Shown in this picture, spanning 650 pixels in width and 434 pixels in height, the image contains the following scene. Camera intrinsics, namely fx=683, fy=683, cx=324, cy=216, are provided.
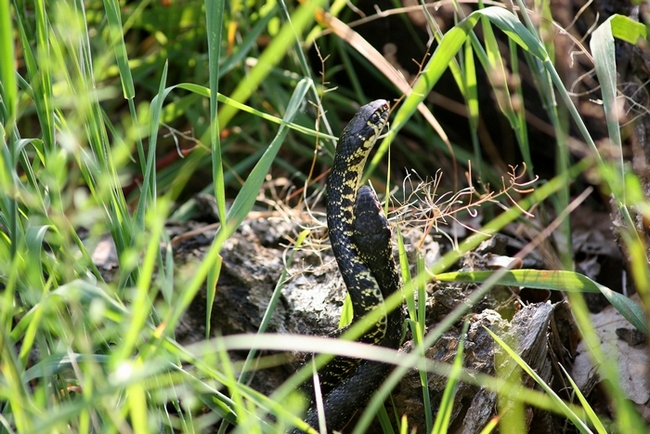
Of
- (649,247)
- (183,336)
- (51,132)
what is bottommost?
(183,336)

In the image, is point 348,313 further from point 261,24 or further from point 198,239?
point 261,24

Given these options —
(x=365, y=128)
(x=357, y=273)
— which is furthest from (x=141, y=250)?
(x=365, y=128)

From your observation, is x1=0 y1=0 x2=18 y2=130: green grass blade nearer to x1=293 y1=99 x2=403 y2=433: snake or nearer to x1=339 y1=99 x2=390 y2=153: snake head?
x1=293 y1=99 x2=403 y2=433: snake

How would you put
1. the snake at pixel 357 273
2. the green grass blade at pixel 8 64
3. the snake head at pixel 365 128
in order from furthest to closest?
the snake head at pixel 365 128 < the snake at pixel 357 273 < the green grass blade at pixel 8 64

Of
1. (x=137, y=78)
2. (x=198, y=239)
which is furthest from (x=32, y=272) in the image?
(x=137, y=78)

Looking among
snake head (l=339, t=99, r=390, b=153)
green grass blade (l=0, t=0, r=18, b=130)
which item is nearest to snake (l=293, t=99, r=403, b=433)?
snake head (l=339, t=99, r=390, b=153)

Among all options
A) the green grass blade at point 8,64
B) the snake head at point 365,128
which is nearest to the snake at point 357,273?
the snake head at point 365,128

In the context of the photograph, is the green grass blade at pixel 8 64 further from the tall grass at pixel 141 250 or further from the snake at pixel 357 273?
the snake at pixel 357 273

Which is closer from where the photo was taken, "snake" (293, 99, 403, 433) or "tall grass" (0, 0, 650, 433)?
"tall grass" (0, 0, 650, 433)
